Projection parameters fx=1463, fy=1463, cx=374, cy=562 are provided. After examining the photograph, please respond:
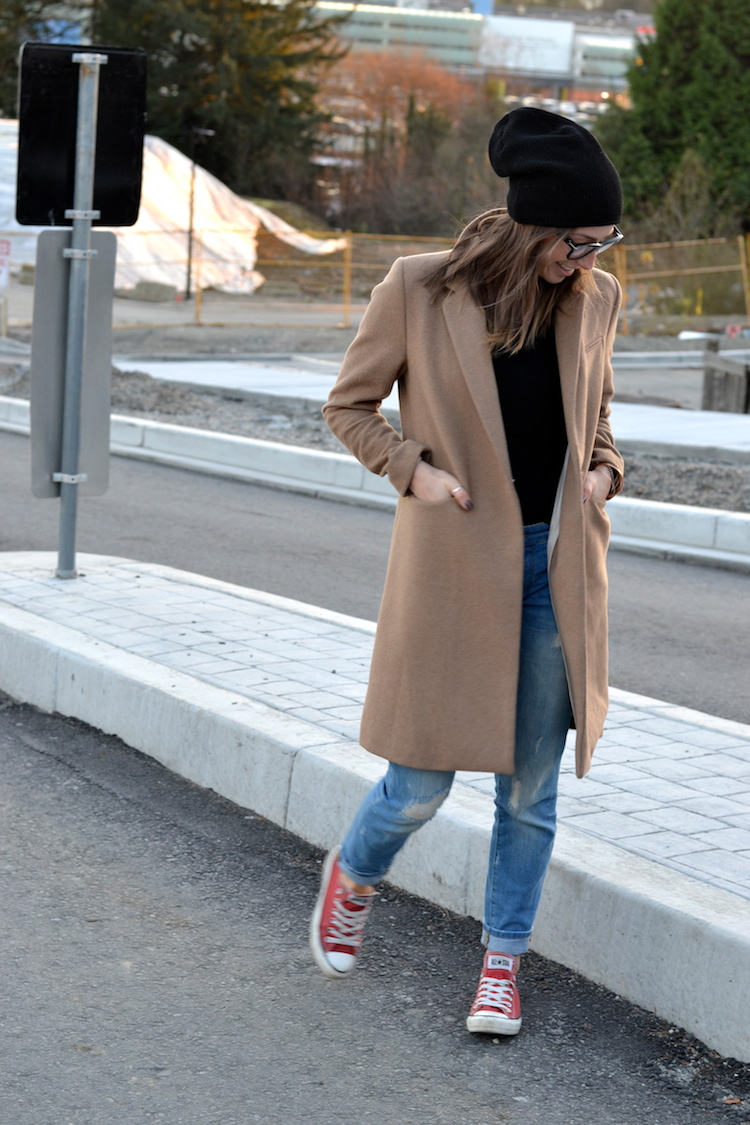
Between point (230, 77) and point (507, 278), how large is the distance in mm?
49423

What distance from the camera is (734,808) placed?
4039mm

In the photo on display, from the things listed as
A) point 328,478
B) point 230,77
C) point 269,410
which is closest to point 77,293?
point 328,478

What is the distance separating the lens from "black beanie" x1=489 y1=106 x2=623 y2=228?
2758mm

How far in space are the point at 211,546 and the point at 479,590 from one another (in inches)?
251

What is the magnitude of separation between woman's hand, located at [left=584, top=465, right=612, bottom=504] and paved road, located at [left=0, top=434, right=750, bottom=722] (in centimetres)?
299

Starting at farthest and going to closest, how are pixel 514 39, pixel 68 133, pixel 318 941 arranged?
pixel 514 39 < pixel 68 133 < pixel 318 941

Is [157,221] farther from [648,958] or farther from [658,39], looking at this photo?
[648,958]

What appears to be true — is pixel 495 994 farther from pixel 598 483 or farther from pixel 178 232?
pixel 178 232

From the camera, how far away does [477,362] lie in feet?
9.42

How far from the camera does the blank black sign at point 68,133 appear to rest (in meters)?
6.20

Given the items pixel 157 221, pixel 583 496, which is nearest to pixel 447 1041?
pixel 583 496

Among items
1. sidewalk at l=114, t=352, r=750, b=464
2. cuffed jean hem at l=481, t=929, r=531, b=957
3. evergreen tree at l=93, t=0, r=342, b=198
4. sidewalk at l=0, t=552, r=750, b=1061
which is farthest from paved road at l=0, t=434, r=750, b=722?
evergreen tree at l=93, t=0, r=342, b=198

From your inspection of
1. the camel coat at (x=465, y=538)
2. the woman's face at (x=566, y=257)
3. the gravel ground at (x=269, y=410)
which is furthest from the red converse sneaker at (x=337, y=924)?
the gravel ground at (x=269, y=410)

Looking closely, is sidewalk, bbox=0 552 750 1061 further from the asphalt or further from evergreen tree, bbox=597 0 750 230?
evergreen tree, bbox=597 0 750 230
